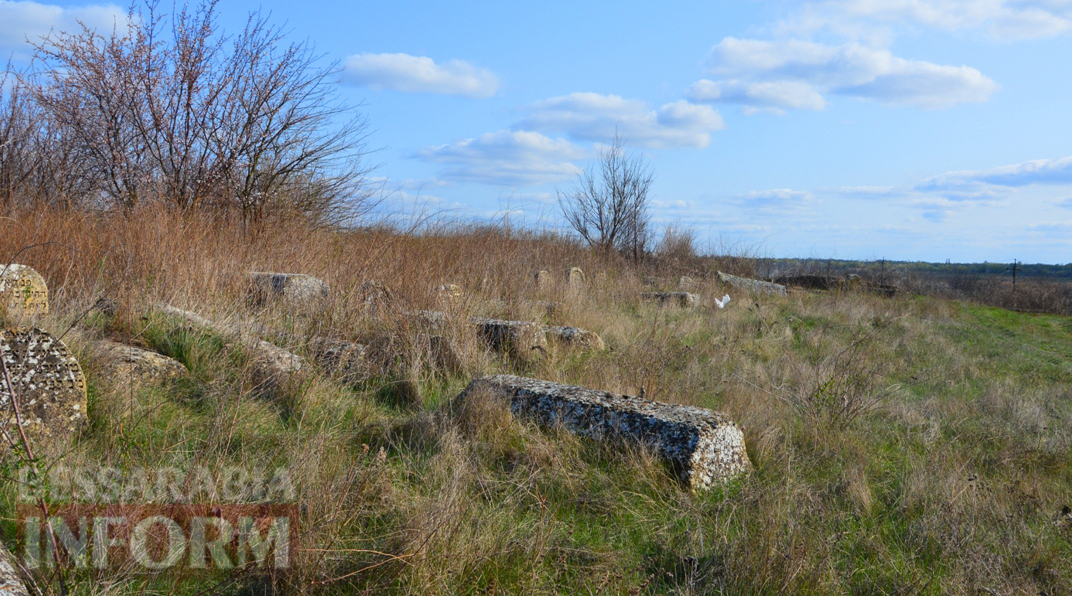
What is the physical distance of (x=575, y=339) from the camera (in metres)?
6.11

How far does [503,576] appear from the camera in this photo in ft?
7.98

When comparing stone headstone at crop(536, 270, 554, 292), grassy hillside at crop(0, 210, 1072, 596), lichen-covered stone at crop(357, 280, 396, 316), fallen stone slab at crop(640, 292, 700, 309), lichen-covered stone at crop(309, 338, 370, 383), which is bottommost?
grassy hillside at crop(0, 210, 1072, 596)

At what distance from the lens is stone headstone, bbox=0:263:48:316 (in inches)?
170

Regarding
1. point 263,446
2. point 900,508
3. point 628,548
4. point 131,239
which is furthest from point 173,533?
point 131,239

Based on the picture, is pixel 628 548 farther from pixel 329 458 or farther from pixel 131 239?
pixel 131 239

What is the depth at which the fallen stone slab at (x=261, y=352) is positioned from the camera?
418 centimetres

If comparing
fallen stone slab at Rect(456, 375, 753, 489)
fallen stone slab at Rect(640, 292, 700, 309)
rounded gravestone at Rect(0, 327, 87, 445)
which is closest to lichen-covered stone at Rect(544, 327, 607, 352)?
fallen stone slab at Rect(456, 375, 753, 489)

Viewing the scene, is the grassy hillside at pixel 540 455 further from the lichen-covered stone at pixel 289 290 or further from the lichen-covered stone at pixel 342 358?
the lichen-covered stone at pixel 289 290

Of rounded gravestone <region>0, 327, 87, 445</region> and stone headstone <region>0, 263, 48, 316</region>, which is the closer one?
rounded gravestone <region>0, 327, 87, 445</region>

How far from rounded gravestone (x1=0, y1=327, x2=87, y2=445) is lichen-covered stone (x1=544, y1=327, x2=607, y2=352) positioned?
369 centimetres

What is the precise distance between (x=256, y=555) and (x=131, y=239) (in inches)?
199

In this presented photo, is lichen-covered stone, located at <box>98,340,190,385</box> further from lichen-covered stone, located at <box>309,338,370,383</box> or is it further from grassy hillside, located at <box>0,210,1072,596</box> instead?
lichen-covered stone, located at <box>309,338,370,383</box>

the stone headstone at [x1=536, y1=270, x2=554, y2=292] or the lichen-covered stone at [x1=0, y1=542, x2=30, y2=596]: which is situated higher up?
the stone headstone at [x1=536, y1=270, x2=554, y2=292]

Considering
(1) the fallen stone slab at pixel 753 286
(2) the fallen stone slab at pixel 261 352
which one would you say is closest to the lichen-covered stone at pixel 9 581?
(2) the fallen stone slab at pixel 261 352
